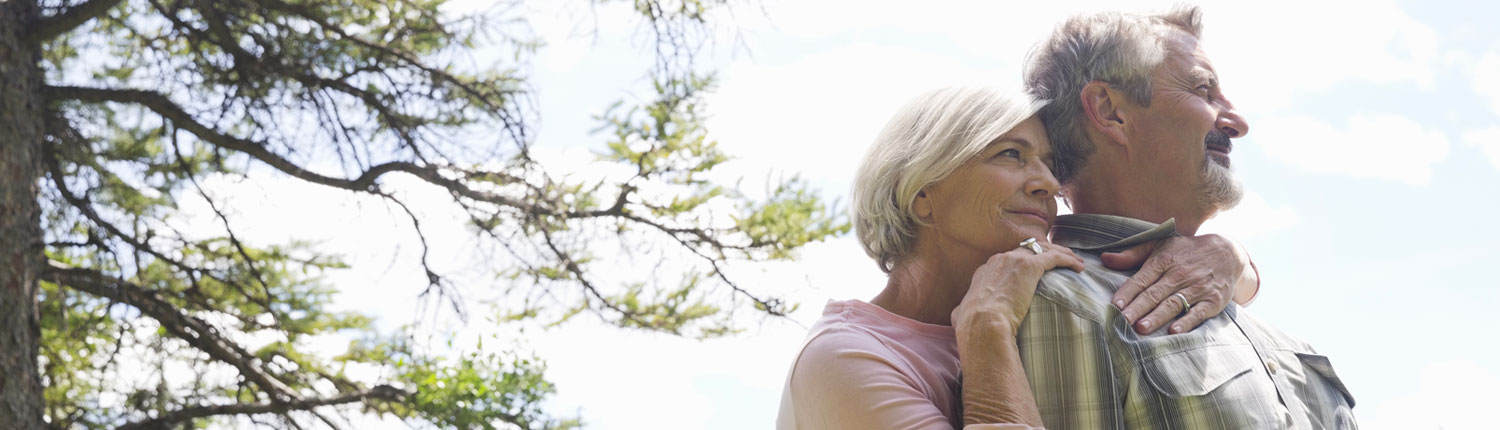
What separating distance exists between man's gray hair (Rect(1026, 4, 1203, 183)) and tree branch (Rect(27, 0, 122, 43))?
4.89 m

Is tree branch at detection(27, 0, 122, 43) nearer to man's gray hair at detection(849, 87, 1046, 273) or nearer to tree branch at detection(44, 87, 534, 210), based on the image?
tree branch at detection(44, 87, 534, 210)

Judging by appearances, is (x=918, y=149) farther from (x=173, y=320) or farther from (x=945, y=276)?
(x=173, y=320)

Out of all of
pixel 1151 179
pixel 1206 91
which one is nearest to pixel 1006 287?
pixel 1151 179

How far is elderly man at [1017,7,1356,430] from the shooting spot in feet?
5.94

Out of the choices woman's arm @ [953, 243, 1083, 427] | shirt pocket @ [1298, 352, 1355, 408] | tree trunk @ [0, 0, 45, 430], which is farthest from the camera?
tree trunk @ [0, 0, 45, 430]

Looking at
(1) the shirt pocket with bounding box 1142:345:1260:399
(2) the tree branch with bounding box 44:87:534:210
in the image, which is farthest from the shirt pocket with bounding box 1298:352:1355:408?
(2) the tree branch with bounding box 44:87:534:210

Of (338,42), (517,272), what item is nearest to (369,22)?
(338,42)

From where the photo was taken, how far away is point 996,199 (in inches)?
75.9

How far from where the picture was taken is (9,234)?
207 inches

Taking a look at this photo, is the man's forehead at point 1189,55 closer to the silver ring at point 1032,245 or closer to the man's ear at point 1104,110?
the man's ear at point 1104,110

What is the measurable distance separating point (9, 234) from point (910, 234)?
473 centimetres

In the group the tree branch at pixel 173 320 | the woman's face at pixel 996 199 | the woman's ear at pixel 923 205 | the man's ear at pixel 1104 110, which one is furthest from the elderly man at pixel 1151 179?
the tree branch at pixel 173 320

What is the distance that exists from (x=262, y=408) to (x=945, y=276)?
16.8 ft

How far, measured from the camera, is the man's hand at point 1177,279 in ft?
6.16
